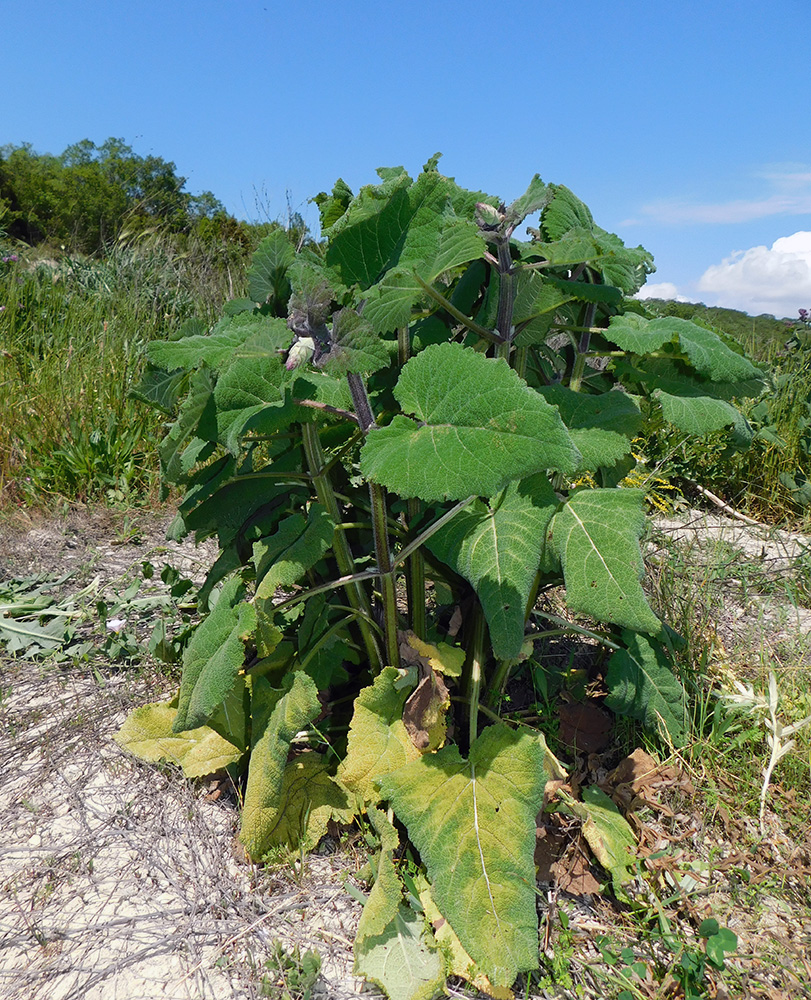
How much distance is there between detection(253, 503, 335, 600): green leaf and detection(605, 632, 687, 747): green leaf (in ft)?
2.48

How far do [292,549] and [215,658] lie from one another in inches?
10.2

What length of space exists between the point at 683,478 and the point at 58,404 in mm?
3542

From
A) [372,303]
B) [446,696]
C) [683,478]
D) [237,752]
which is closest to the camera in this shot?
[372,303]

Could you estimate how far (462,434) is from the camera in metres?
1.12

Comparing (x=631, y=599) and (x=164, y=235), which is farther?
(x=164, y=235)

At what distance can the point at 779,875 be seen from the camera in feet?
4.83

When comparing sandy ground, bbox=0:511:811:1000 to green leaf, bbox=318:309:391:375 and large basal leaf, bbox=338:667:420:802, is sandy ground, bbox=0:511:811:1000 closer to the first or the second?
large basal leaf, bbox=338:667:420:802

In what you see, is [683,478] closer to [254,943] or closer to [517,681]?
[517,681]

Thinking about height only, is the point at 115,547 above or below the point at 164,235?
below

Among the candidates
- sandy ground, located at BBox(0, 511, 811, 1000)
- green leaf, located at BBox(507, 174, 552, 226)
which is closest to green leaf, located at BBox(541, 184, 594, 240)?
green leaf, located at BBox(507, 174, 552, 226)

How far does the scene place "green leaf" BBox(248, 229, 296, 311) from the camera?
1.49m

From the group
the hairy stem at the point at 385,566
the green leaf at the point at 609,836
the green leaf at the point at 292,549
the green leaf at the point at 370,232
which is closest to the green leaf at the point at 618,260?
the green leaf at the point at 370,232

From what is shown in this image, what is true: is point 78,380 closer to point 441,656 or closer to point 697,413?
point 441,656

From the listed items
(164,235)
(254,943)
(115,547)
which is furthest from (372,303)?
(164,235)
